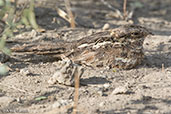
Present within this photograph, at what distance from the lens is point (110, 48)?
476 centimetres

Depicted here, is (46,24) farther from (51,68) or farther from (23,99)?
(23,99)

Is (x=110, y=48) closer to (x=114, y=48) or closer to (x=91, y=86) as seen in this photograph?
(x=114, y=48)

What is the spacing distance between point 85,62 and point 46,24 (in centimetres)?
215

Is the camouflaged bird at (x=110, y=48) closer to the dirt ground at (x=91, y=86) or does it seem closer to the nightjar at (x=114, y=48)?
the nightjar at (x=114, y=48)

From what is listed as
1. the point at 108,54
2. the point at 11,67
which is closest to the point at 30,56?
the point at 11,67

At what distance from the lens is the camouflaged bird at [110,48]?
186 inches

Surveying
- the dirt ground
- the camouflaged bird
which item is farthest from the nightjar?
the dirt ground

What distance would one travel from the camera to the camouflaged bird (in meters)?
4.73

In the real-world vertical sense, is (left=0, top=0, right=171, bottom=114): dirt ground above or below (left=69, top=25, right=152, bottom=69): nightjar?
below

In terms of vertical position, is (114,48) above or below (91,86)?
above

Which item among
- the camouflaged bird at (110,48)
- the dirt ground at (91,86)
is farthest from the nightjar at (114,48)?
the dirt ground at (91,86)

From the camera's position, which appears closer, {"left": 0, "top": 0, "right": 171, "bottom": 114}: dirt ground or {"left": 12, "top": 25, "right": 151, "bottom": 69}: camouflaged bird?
{"left": 0, "top": 0, "right": 171, "bottom": 114}: dirt ground

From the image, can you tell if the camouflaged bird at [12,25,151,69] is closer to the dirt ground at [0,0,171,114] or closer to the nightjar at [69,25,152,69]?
the nightjar at [69,25,152,69]

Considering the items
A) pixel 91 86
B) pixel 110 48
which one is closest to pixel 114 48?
pixel 110 48
